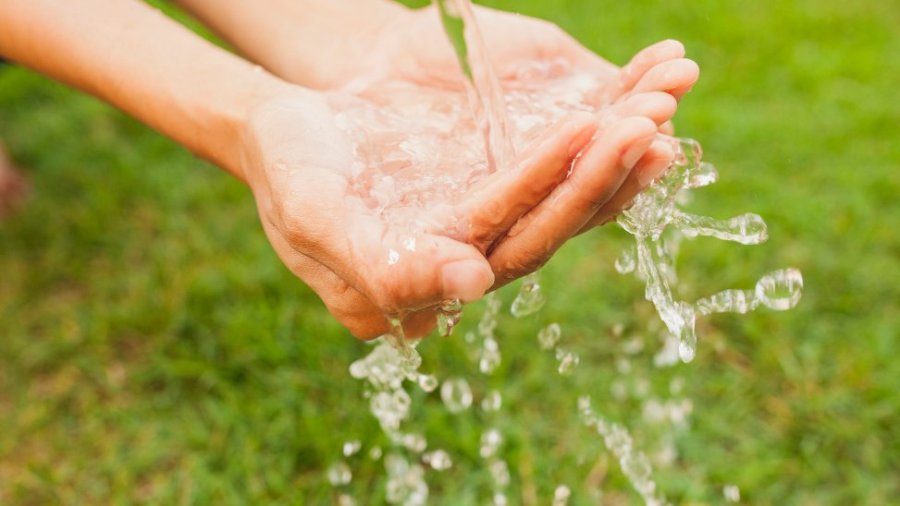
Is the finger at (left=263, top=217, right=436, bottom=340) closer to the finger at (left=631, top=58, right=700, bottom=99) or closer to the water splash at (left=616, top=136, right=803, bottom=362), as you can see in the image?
the water splash at (left=616, top=136, right=803, bottom=362)

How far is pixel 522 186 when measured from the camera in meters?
1.29

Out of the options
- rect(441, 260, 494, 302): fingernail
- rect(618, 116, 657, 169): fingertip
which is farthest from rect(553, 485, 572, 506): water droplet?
rect(618, 116, 657, 169): fingertip

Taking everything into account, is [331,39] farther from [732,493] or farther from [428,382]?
[732,493]

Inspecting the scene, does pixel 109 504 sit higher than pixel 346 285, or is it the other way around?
pixel 346 285

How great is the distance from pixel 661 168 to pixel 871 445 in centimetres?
112

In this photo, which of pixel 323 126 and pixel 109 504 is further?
pixel 109 504

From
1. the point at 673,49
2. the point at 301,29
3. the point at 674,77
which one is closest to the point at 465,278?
the point at 674,77

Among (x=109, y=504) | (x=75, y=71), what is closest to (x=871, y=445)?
(x=109, y=504)

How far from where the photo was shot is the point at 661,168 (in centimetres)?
131

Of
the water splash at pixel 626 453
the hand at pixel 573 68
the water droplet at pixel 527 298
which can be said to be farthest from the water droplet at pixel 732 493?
the hand at pixel 573 68

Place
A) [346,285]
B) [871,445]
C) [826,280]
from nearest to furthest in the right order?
[346,285]
[871,445]
[826,280]

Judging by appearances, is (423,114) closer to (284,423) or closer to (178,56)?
(178,56)

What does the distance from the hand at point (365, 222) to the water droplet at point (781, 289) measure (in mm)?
563

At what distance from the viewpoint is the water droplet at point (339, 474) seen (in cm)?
191
